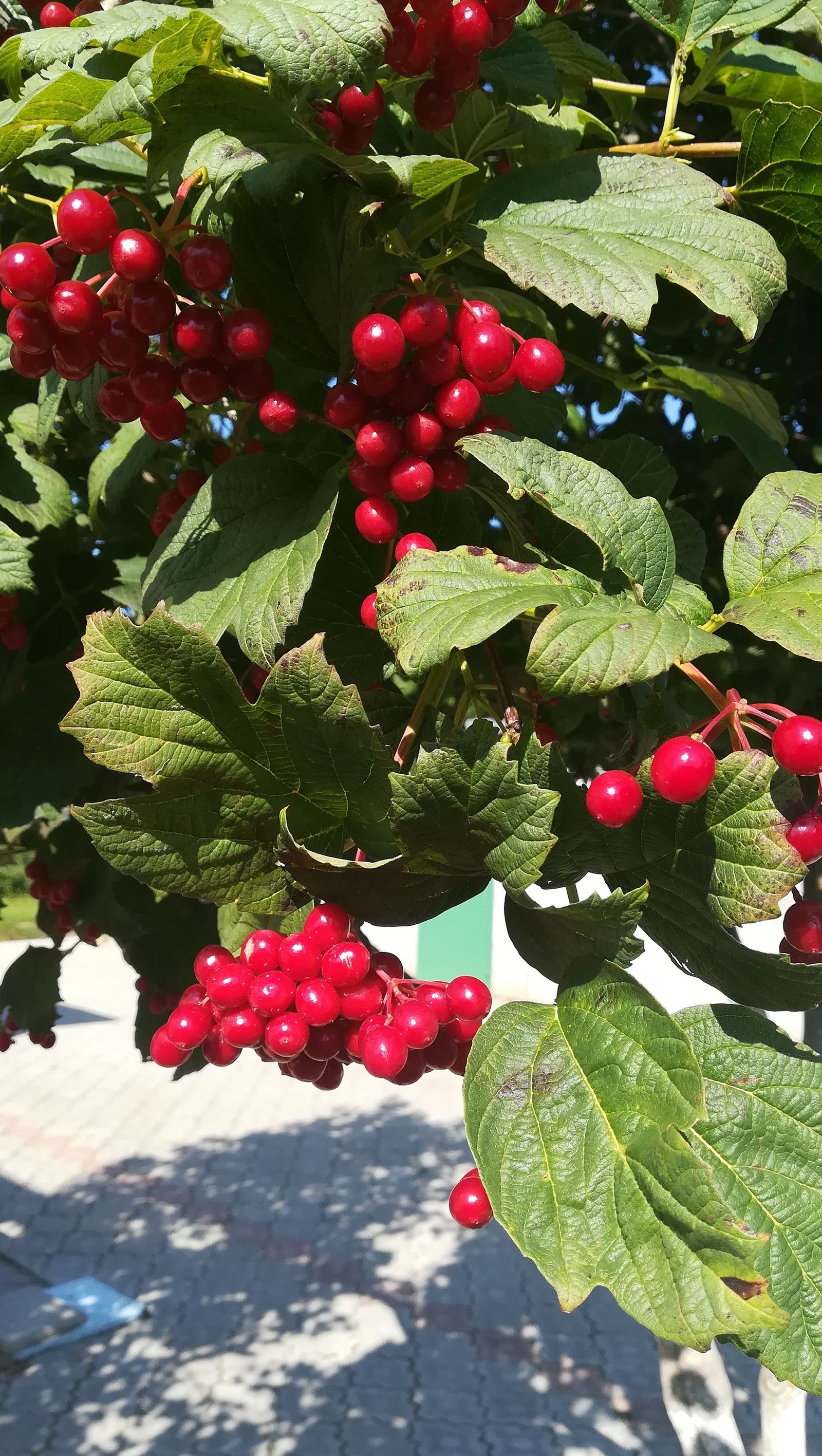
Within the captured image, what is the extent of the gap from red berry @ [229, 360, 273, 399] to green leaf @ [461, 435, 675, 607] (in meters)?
0.28

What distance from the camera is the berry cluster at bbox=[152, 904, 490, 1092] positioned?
891 mm

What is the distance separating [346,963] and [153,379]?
565 mm

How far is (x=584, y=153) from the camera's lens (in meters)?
1.08

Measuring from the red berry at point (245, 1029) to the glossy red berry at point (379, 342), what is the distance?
54 centimetres

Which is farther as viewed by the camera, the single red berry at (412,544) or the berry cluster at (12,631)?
the berry cluster at (12,631)

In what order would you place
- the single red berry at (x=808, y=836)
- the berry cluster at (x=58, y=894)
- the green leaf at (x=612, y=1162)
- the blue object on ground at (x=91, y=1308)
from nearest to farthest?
1. the green leaf at (x=612, y=1162)
2. the single red berry at (x=808, y=836)
3. the berry cluster at (x=58, y=894)
4. the blue object on ground at (x=91, y=1308)

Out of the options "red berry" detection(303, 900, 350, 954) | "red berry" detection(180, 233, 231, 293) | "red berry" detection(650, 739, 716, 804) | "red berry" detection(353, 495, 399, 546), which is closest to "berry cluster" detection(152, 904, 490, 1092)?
"red berry" detection(303, 900, 350, 954)

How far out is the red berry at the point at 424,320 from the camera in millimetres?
922

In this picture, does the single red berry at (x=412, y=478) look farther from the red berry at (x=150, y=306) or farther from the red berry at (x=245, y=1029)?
the red berry at (x=245, y=1029)

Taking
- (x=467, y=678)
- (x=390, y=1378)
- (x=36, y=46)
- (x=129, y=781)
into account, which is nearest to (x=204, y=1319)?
(x=390, y=1378)

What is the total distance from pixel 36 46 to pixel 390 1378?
242 inches

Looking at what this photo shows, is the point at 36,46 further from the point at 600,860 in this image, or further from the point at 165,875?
the point at 600,860

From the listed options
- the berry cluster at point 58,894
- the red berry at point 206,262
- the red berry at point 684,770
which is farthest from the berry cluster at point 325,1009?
the berry cluster at point 58,894

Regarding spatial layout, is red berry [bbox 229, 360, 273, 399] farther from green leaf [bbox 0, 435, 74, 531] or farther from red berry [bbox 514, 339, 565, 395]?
green leaf [bbox 0, 435, 74, 531]
